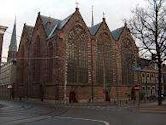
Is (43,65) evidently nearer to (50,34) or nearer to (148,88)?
(50,34)

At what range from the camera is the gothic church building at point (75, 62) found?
Result: 5522 cm

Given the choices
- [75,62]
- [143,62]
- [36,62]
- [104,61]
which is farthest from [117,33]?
[143,62]

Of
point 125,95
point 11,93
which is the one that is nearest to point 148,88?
point 125,95

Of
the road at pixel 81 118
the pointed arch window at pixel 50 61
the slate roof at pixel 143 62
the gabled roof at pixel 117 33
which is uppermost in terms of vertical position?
the gabled roof at pixel 117 33

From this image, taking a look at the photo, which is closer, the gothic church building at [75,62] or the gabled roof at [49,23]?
the gothic church building at [75,62]

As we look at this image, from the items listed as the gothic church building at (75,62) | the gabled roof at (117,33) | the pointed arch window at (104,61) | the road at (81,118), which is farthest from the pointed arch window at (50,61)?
the road at (81,118)

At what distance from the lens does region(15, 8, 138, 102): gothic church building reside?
55.2 metres

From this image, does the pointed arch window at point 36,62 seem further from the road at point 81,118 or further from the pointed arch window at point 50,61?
the road at point 81,118

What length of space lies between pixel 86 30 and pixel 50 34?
317 inches

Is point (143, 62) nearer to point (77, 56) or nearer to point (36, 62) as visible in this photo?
point (77, 56)

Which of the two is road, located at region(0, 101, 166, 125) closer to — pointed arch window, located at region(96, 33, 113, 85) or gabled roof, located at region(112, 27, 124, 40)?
pointed arch window, located at region(96, 33, 113, 85)

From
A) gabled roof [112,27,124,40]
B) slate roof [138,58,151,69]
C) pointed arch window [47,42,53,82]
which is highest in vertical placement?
gabled roof [112,27,124,40]

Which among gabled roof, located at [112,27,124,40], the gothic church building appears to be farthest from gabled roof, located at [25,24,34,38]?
gabled roof, located at [112,27,124,40]

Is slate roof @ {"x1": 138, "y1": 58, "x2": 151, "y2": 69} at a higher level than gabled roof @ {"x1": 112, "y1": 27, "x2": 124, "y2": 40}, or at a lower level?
lower
